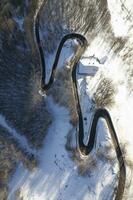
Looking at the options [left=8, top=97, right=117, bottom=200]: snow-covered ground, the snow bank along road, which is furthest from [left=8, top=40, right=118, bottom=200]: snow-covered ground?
the snow bank along road

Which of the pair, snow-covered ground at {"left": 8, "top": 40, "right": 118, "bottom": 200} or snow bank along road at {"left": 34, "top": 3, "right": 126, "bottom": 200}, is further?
snow bank along road at {"left": 34, "top": 3, "right": 126, "bottom": 200}

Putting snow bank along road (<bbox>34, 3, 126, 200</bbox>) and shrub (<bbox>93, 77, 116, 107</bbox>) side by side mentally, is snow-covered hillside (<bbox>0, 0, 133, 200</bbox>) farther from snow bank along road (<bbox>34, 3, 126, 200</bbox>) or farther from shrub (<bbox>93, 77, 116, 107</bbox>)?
snow bank along road (<bbox>34, 3, 126, 200</bbox>)

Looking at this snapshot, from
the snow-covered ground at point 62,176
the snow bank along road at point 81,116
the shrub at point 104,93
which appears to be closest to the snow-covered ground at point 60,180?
the snow-covered ground at point 62,176

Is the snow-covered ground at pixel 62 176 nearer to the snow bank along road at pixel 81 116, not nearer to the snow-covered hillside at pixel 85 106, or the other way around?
the snow-covered hillside at pixel 85 106

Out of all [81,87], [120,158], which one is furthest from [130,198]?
[81,87]

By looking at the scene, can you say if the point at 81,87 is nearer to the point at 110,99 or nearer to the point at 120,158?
the point at 110,99

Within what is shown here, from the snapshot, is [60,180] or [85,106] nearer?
[60,180]

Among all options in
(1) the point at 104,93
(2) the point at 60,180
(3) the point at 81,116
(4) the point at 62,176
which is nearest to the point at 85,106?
(3) the point at 81,116

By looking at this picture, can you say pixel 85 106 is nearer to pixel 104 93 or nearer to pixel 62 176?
pixel 104 93

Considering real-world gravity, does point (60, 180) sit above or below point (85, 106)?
below

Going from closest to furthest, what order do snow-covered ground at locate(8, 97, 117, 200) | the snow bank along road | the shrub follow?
snow-covered ground at locate(8, 97, 117, 200) → the snow bank along road → the shrub

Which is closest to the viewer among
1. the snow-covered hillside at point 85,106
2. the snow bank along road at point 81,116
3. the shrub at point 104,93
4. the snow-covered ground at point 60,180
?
the snow-covered ground at point 60,180
